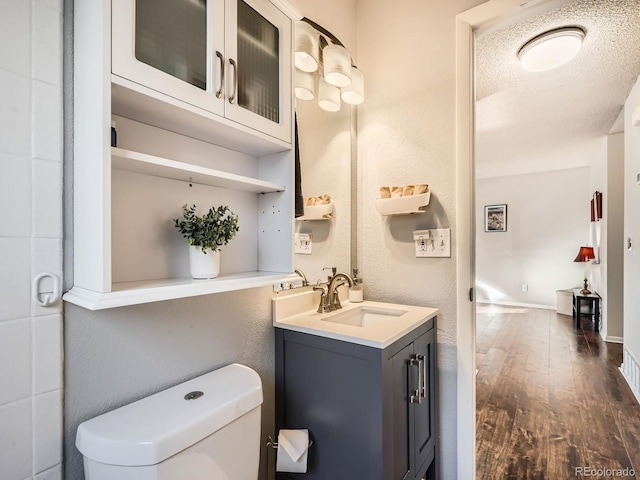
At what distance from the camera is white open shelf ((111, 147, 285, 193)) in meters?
0.70

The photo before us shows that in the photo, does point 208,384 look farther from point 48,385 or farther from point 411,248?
point 411,248

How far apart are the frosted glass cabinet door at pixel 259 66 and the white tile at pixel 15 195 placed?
471mm

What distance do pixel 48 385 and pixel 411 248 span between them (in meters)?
1.44

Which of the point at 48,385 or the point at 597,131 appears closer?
the point at 48,385

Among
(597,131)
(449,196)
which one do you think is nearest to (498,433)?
(449,196)

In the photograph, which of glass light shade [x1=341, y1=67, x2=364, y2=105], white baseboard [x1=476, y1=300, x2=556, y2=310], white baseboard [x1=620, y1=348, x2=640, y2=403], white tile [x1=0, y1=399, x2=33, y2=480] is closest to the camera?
white tile [x1=0, y1=399, x2=33, y2=480]

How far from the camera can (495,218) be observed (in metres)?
5.85

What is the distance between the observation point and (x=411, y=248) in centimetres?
162

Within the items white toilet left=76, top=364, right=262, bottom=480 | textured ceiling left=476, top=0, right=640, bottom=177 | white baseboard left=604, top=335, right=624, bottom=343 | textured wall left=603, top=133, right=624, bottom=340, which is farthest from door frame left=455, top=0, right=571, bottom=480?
white baseboard left=604, top=335, right=624, bottom=343

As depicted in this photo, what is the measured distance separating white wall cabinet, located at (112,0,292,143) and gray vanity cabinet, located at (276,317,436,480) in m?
0.78

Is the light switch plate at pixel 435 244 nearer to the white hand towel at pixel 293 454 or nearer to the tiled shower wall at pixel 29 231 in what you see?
the white hand towel at pixel 293 454

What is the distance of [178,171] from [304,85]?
33.4 inches

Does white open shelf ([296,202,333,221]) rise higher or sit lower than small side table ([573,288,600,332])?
higher

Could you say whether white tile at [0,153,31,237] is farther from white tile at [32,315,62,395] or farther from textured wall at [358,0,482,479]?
textured wall at [358,0,482,479]
